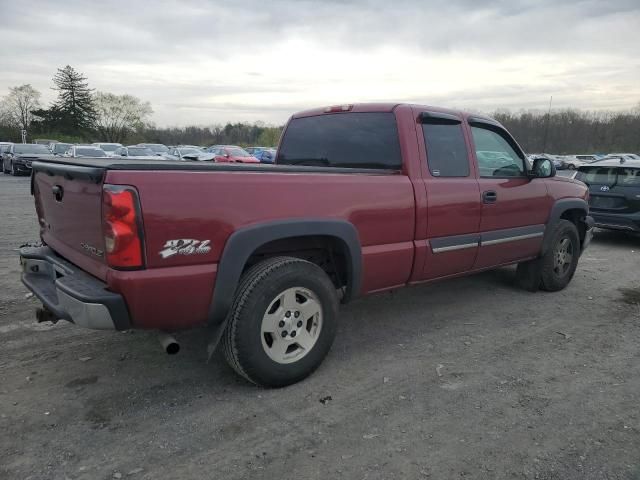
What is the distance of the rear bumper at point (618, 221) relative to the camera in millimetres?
8328

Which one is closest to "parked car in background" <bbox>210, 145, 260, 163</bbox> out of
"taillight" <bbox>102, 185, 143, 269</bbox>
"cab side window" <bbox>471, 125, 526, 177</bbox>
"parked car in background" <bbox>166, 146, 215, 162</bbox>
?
"parked car in background" <bbox>166, 146, 215, 162</bbox>

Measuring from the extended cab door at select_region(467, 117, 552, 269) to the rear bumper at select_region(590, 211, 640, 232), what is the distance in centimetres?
408

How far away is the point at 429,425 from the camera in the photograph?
293 cm

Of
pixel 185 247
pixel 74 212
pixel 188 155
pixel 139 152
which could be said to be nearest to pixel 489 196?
pixel 185 247

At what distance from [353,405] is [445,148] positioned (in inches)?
91.9

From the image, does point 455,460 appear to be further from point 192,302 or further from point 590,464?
point 192,302

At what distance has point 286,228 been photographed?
313 centimetres

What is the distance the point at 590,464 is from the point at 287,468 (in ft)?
A: 5.17

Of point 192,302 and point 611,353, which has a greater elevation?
point 192,302

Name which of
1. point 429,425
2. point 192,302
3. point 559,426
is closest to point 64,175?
point 192,302

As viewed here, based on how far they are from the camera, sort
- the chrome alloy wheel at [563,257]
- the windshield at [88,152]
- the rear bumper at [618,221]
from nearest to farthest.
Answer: the chrome alloy wheel at [563,257] < the rear bumper at [618,221] < the windshield at [88,152]

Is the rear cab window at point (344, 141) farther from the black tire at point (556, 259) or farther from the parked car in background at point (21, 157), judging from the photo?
the parked car in background at point (21, 157)

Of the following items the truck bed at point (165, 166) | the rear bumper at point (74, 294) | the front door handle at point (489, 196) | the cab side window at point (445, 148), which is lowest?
the rear bumper at point (74, 294)

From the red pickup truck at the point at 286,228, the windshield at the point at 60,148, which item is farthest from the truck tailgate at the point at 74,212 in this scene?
the windshield at the point at 60,148
